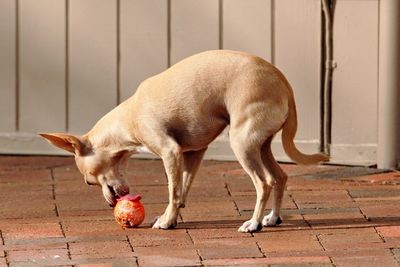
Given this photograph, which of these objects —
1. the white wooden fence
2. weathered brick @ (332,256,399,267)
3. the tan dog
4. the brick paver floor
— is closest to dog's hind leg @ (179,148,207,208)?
the tan dog

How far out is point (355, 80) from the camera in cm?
873

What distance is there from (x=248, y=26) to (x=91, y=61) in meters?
1.16

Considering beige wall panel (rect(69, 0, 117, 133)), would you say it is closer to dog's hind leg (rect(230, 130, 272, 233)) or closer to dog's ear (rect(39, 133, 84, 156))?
dog's ear (rect(39, 133, 84, 156))

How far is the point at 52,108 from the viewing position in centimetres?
909

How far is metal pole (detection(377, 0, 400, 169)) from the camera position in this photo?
8523 millimetres

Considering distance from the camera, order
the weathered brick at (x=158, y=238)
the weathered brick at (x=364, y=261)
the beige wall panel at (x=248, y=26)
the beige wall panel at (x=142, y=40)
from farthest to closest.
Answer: the beige wall panel at (x=142, y=40), the beige wall panel at (x=248, y=26), the weathered brick at (x=158, y=238), the weathered brick at (x=364, y=261)

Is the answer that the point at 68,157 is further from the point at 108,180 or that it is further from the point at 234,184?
the point at 108,180

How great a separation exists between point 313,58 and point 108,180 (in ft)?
7.44

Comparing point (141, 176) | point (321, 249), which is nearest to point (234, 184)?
point (141, 176)

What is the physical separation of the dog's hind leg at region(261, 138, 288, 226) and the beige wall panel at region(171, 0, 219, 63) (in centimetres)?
198

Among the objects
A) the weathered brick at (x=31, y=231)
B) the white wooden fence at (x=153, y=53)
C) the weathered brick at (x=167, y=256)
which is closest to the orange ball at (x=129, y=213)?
the weathered brick at (x=31, y=231)

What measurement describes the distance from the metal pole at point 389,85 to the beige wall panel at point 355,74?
0.08 metres

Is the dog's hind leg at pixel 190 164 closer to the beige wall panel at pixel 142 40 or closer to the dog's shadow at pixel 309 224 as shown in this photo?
the dog's shadow at pixel 309 224

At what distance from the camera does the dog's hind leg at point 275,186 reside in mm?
7004
